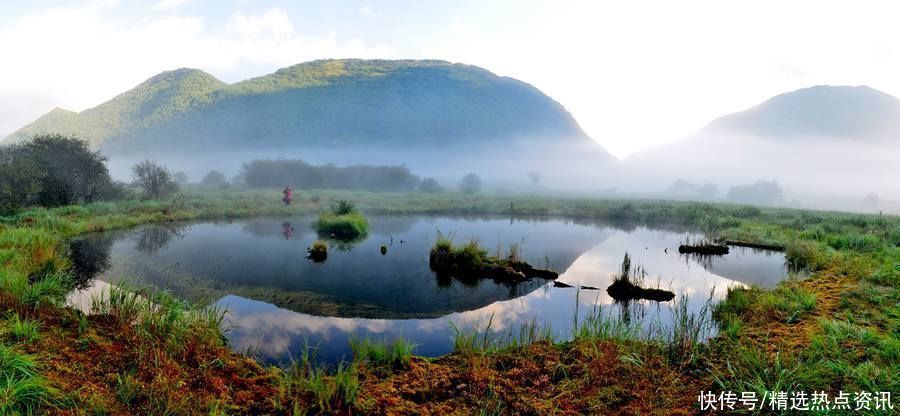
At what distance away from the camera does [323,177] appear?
106000 mm

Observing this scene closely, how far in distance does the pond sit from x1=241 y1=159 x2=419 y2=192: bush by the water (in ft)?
266

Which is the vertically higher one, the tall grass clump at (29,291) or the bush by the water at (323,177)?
the bush by the water at (323,177)

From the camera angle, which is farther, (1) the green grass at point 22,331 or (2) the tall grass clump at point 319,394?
(1) the green grass at point 22,331

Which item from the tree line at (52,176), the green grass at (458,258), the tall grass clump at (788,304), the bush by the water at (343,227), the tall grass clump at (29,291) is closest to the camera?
the tall grass clump at (29,291)

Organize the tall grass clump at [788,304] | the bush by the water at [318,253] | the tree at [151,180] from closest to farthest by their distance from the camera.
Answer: the tall grass clump at [788,304] < the bush by the water at [318,253] < the tree at [151,180]

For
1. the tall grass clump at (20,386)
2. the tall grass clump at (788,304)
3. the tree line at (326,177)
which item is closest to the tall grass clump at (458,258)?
the tall grass clump at (788,304)

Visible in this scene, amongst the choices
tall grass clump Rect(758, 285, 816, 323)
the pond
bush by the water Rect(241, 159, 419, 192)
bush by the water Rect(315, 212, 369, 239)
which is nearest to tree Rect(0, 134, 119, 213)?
the pond

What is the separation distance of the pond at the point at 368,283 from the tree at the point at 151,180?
23970mm

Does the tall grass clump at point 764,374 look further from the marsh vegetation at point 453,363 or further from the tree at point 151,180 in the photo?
the tree at point 151,180

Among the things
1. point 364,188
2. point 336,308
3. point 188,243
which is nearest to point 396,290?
point 336,308

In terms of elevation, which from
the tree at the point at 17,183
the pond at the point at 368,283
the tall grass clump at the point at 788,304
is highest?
the tree at the point at 17,183

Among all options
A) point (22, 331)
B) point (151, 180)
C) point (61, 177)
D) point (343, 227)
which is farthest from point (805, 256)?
point (151, 180)

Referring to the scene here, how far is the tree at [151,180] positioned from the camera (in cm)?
4266

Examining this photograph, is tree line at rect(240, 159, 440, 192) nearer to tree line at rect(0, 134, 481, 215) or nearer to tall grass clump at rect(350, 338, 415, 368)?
tree line at rect(0, 134, 481, 215)
